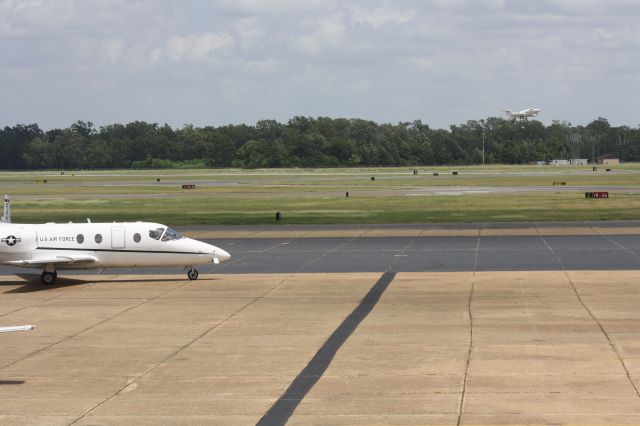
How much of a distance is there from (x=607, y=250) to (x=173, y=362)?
32.2m

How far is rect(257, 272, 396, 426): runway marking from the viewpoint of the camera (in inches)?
867

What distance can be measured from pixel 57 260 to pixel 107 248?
2.17 metres

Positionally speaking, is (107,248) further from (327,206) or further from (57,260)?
(327,206)

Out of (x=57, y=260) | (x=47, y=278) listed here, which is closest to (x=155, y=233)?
(x=57, y=260)

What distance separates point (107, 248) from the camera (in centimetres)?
4400

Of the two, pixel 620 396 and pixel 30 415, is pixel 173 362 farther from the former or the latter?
pixel 620 396

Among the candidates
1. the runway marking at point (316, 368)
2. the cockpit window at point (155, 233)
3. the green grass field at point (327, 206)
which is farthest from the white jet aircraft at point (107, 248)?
the green grass field at point (327, 206)

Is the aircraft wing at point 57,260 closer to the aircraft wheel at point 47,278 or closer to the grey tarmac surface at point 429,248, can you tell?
the aircraft wheel at point 47,278

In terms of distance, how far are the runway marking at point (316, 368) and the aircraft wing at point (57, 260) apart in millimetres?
13006

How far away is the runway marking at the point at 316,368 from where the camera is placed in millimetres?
22016

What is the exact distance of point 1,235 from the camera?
1709 inches

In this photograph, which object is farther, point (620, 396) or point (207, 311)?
point (207, 311)

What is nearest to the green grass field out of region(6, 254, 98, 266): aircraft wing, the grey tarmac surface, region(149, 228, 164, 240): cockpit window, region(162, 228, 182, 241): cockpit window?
the grey tarmac surface

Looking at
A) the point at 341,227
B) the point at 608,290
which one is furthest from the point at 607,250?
the point at 341,227
